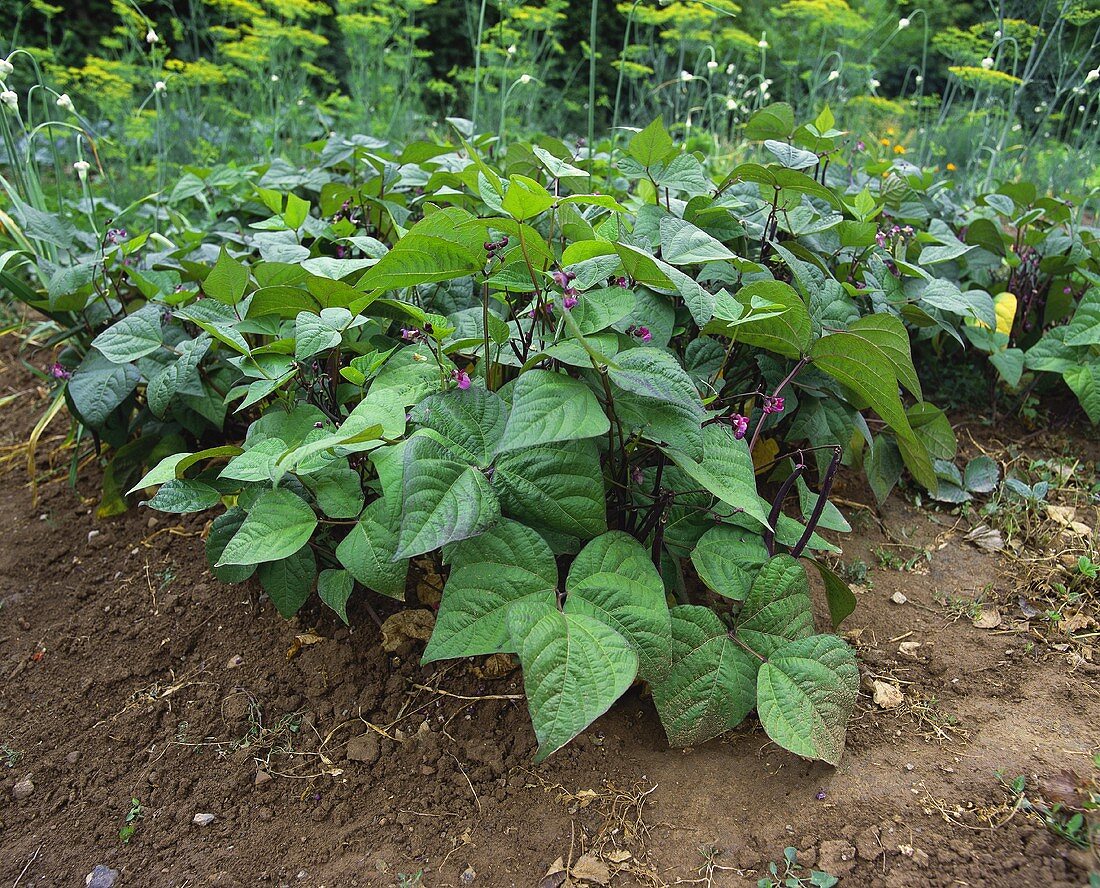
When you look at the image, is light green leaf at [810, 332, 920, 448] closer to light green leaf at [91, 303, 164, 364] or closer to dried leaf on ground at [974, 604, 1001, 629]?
dried leaf on ground at [974, 604, 1001, 629]

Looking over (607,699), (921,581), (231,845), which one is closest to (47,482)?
(231,845)

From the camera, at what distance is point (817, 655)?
4.18ft

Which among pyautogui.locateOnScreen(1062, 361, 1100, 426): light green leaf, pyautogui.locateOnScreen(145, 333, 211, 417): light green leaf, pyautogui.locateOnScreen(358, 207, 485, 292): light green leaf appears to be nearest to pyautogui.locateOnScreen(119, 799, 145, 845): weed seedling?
pyautogui.locateOnScreen(145, 333, 211, 417): light green leaf

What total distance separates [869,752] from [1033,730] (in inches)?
11.0

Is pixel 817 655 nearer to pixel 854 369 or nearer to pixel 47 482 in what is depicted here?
pixel 854 369

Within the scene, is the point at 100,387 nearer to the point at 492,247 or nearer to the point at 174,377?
the point at 174,377

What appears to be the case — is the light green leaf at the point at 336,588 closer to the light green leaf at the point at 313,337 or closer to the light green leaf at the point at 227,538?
the light green leaf at the point at 227,538

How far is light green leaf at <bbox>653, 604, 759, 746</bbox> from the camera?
1245 millimetres

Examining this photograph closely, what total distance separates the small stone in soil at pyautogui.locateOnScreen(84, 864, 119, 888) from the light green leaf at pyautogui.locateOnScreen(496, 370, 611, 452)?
0.92m

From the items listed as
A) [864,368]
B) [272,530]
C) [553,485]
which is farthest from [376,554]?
[864,368]

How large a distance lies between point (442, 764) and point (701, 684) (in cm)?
47

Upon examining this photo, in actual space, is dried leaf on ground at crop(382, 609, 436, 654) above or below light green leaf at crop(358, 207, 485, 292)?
below

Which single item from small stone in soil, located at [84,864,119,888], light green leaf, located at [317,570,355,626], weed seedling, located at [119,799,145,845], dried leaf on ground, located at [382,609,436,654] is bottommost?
weed seedling, located at [119,799,145,845]

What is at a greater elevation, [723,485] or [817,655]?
[723,485]
